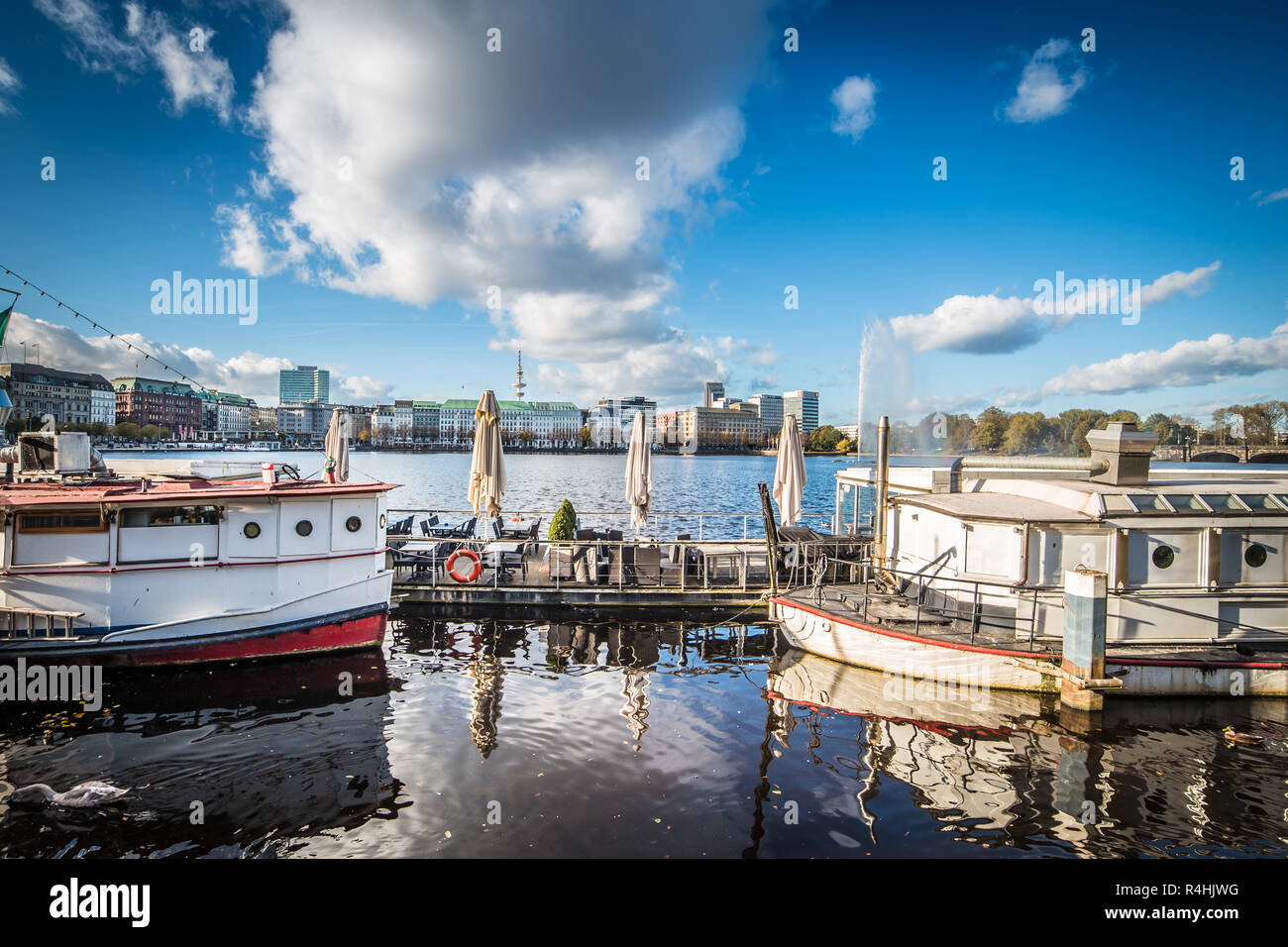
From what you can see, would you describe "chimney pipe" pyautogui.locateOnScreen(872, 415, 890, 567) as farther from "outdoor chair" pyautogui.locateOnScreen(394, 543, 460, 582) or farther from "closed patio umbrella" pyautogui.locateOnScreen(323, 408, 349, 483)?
"closed patio umbrella" pyautogui.locateOnScreen(323, 408, 349, 483)

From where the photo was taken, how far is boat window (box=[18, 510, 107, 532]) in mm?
13484

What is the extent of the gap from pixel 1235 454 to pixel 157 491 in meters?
134

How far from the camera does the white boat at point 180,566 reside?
1342 cm

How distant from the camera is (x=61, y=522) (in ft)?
44.7

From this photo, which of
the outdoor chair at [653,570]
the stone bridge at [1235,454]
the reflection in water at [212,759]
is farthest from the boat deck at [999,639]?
the stone bridge at [1235,454]

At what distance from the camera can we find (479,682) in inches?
539

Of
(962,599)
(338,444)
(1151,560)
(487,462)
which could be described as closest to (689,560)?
(487,462)

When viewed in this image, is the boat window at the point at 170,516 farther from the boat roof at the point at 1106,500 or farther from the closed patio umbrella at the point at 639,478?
the boat roof at the point at 1106,500

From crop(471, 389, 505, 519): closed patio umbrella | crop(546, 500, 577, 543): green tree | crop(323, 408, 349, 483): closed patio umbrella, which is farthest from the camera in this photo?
crop(546, 500, 577, 543): green tree

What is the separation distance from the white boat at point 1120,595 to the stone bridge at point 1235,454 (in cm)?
9689

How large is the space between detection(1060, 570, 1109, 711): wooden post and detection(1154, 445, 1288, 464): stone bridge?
101 meters

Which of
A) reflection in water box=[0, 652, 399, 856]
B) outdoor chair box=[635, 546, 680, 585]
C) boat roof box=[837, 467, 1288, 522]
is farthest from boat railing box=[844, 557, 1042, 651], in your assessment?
reflection in water box=[0, 652, 399, 856]

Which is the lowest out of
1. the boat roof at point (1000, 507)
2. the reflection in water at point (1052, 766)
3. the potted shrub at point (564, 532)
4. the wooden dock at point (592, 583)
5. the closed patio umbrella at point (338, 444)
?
the reflection in water at point (1052, 766)
